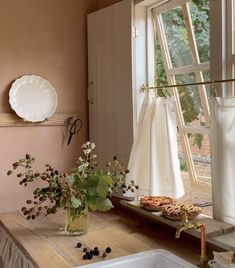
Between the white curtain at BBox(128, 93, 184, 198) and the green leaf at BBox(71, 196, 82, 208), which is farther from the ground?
the white curtain at BBox(128, 93, 184, 198)

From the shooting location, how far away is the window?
216 cm

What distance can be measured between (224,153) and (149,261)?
0.59 meters

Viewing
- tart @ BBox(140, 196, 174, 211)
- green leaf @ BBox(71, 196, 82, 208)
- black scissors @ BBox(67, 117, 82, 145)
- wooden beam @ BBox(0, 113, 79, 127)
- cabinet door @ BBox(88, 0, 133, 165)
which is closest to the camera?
green leaf @ BBox(71, 196, 82, 208)

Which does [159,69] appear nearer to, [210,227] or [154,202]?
[154,202]

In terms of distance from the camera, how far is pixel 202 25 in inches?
84.1

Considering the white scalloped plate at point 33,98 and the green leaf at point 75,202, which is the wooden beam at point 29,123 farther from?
the green leaf at point 75,202

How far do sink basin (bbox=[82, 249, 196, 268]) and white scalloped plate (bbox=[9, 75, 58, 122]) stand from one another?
1389 mm

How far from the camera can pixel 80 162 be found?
6.64 ft

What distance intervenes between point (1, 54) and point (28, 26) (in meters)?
0.28

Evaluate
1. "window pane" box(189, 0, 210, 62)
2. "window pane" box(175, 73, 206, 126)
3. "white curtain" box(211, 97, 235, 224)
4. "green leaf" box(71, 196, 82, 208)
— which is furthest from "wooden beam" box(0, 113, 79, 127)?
"white curtain" box(211, 97, 235, 224)

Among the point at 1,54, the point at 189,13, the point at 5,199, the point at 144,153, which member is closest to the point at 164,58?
the point at 189,13

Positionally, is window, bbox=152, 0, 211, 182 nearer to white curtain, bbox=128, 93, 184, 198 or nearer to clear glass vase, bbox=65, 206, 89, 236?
white curtain, bbox=128, 93, 184, 198

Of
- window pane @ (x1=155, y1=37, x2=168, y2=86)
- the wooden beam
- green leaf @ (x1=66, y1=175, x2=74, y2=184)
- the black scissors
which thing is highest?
window pane @ (x1=155, y1=37, x2=168, y2=86)

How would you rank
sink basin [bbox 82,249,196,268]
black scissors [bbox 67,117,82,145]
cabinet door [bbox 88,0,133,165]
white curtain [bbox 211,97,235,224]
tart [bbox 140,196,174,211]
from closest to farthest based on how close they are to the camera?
sink basin [bbox 82,249,196,268] < white curtain [bbox 211,97,235,224] < tart [bbox 140,196,174,211] < cabinet door [bbox 88,0,133,165] < black scissors [bbox 67,117,82,145]
